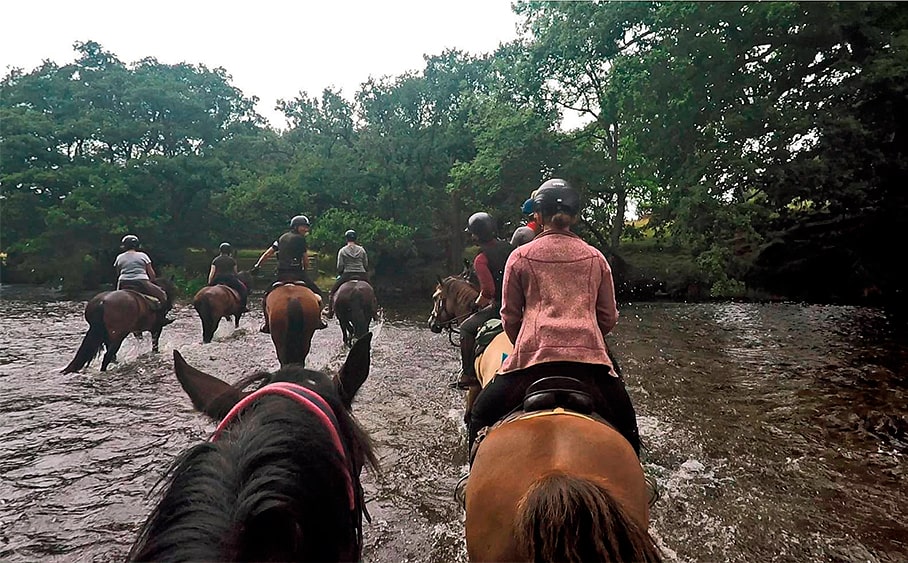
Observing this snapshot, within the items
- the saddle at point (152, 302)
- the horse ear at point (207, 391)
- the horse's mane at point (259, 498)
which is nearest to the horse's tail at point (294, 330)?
the saddle at point (152, 302)

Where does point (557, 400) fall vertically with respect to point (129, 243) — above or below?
below

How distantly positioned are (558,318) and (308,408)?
1.51 metres

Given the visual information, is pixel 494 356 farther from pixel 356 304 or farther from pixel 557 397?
pixel 356 304

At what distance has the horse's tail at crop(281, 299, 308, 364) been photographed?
23.6 ft

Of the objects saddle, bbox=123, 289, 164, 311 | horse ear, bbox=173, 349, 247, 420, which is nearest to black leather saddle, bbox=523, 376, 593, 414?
horse ear, bbox=173, 349, 247, 420

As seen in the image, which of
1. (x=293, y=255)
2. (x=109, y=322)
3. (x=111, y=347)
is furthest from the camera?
(x=111, y=347)

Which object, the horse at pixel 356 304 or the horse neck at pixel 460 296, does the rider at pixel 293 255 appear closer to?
the horse neck at pixel 460 296

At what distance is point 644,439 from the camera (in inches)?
222

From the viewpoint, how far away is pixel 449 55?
2591cm

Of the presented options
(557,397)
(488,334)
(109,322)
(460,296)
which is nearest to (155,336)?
(109,322)

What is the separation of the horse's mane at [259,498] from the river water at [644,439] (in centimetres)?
237

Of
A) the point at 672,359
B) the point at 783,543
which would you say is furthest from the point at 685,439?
the point at 672,359

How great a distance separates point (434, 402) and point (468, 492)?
194 inches

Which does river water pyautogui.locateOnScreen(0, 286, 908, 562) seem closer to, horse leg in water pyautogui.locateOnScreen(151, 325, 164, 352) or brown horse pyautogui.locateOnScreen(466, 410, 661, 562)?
horse leg in water pyautogui.locateOnScreen(151, 325, 164, 352)
